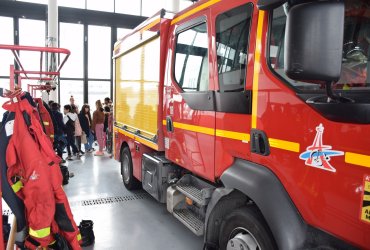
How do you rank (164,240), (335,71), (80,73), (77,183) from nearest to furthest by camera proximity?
1. (335,71)
2. (164,240)
3. (77,183)
4. (80,73)

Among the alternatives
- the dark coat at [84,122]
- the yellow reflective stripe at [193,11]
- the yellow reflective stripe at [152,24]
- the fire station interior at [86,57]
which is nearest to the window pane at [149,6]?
the fire station interior at [86,57]

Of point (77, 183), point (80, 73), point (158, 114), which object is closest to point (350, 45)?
point (158, 114)

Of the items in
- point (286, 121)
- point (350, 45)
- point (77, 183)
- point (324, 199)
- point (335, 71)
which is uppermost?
point (350, 45)

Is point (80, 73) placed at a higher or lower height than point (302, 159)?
higher

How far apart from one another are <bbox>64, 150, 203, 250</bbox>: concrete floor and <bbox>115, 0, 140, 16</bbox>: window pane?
7087mm

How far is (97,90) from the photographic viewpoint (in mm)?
10719

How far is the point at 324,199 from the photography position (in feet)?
4.81

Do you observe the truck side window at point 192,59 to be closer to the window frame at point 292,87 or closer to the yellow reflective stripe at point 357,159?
the window frame at point 292,87

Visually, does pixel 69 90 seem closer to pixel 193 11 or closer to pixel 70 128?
pixel 70 128

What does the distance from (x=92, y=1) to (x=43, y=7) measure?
1.57 meters

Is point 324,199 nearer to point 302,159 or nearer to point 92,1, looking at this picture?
point 302,159

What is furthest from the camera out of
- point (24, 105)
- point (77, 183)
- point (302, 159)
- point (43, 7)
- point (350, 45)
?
point (43, 7)

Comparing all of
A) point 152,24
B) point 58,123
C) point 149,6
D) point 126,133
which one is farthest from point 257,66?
point 149,6

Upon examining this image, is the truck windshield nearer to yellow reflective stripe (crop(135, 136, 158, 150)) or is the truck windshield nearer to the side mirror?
the side mirror
